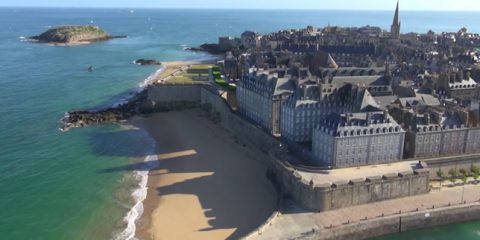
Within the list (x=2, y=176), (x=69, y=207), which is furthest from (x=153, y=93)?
(x=69, y=207)

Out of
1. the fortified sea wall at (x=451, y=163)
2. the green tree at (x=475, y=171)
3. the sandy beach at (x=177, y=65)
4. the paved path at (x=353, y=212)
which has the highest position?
the sandy beach at (x=177, y=65)

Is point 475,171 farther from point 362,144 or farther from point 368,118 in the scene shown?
point 368,118

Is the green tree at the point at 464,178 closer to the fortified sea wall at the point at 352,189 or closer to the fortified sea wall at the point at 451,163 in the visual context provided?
the fortified sea wall at the point at 451,163

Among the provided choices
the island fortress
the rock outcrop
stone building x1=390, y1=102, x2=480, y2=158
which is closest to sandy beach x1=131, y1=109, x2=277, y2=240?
the island fortress

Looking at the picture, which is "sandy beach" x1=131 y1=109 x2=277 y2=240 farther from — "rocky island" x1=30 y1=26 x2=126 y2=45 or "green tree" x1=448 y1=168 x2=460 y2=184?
"rocky island" x1=30 y1=26 x2=126 y2=45

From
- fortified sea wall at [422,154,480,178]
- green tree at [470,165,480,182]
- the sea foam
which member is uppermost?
fortified sea wall at [422,154,480,178]

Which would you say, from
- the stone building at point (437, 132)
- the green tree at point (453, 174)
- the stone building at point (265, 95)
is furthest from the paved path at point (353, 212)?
the stone building at point (265, 95)

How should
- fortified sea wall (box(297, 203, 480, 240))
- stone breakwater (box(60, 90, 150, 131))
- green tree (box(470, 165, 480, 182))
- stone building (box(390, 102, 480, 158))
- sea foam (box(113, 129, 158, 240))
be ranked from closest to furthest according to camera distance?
fortified sea wall (box(297, 203, 480, 240))
sea foam (box(113, 129, 158, 240))
green tree (box(470, 165, 480, 182))
stone building (box(390, 102, 480, 158))
stone breakwater (box(60, 90, 150, 131))
